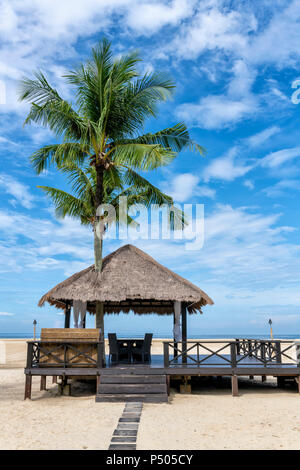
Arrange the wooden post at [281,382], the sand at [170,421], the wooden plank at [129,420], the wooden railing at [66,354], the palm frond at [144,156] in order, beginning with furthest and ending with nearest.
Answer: the wooden post at [281,382], the palm frond at [144,156], the wooden railing at [66,354], the wooden plank at [129,420], the sand at [170,421]

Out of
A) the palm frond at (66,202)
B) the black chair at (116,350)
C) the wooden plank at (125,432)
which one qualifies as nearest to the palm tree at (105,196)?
the palm frond at (66,202)

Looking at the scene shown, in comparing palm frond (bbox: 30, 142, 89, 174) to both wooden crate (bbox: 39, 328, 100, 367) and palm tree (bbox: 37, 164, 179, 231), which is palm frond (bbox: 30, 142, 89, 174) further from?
wooden crate (bbox: 39, 328, 100, 367)

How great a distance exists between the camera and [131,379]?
991 centimetres

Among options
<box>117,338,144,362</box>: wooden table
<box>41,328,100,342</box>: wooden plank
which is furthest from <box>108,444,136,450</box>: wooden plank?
<box>117,338,144,362</box>: wooden table

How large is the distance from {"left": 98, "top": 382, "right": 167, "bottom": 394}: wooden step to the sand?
0.43 m

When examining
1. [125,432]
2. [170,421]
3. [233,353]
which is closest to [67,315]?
[233,353]

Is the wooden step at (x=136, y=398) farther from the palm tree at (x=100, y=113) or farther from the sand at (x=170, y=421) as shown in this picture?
the palm tree at (x=100, y=113)

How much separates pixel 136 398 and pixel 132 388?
11.3 inches

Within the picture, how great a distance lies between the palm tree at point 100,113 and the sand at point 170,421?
4515 millimetres

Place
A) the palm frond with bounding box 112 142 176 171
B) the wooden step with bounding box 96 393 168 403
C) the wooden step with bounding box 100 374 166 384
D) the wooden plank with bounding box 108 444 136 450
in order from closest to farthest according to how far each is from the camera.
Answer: the wooden plank with bounding box 108 444 136 450
the wooden step with bounding box 96 393 168 403
the wooden step with bounding box 100 374 166 384
the palm frond with bounding box 112 142 176 171

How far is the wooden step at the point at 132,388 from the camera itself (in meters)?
9.56

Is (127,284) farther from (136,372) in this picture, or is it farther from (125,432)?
(125,432)

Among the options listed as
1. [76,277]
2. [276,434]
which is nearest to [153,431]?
[276,434]

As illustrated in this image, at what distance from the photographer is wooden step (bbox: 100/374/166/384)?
9.88 meters
